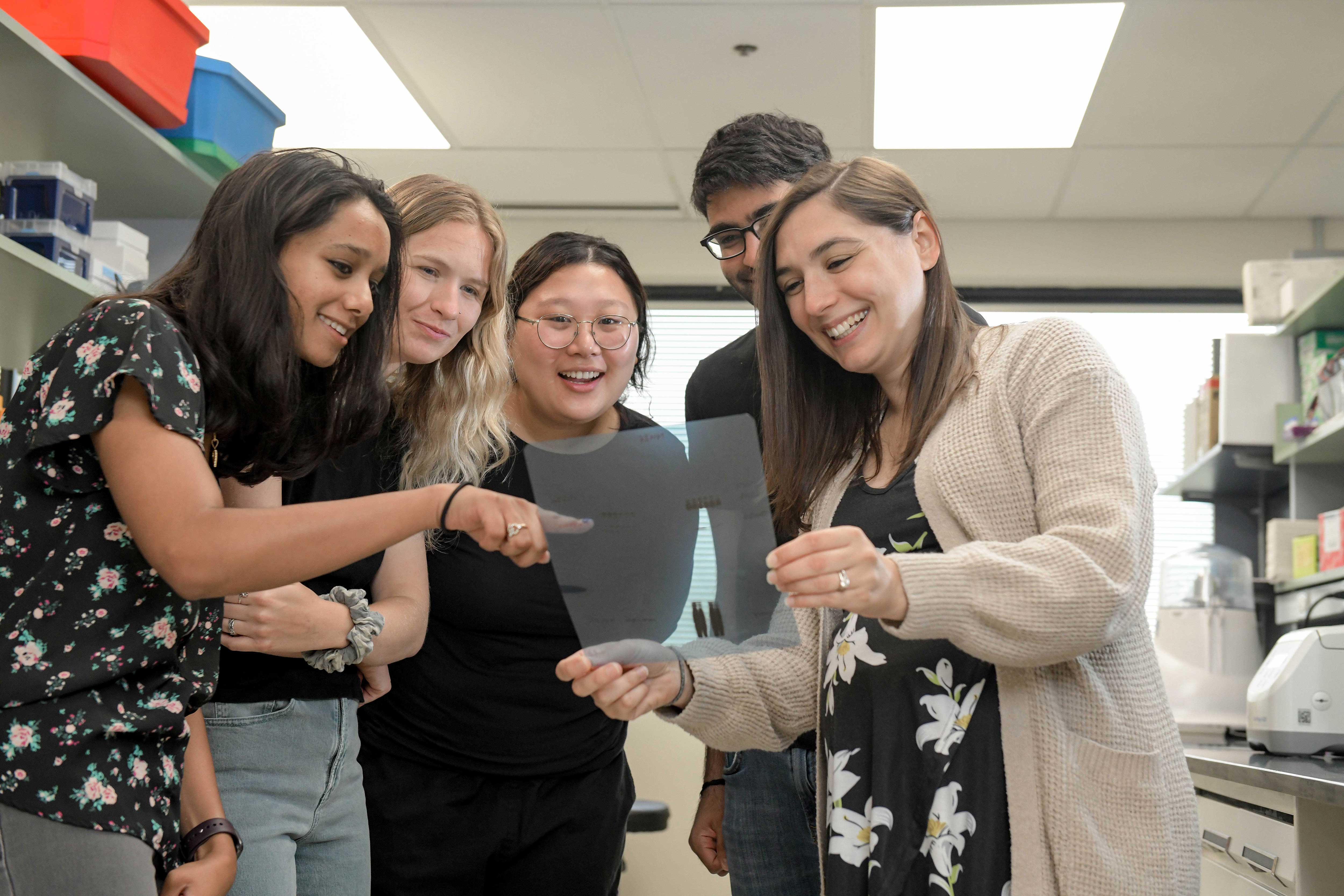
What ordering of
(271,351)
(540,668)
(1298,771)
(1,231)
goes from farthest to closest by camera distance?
(1,231) < (1298,771) < (540,668) < (271,351)

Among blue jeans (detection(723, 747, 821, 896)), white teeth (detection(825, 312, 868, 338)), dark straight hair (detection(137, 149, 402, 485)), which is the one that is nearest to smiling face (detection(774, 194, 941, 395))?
white teeth (detection(825, 312, 868, 338))

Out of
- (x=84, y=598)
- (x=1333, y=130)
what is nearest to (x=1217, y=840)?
(x=84, y=598)

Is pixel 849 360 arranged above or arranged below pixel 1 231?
below

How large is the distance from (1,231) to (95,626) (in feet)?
4.88

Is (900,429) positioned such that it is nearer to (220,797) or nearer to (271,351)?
(271,351)

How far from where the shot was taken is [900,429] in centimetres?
130

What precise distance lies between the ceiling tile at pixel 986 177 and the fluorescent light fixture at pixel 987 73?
0.05 meters

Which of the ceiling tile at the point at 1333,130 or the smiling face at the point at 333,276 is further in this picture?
the ceiling tile at the point at 1333,130

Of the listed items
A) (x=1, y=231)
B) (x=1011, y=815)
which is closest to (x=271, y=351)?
(x=1011, y=815)

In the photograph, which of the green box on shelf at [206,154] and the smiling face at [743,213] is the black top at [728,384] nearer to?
the smiling face at [743,213]

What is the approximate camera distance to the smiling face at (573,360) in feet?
5.40

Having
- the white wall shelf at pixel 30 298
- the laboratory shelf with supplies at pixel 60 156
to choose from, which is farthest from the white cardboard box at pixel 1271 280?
the white wall shelf at pixel 30 298

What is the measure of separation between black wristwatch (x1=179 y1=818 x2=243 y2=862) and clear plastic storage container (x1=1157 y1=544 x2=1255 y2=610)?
3273 mm

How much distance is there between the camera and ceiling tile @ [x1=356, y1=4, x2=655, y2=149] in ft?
10.5
